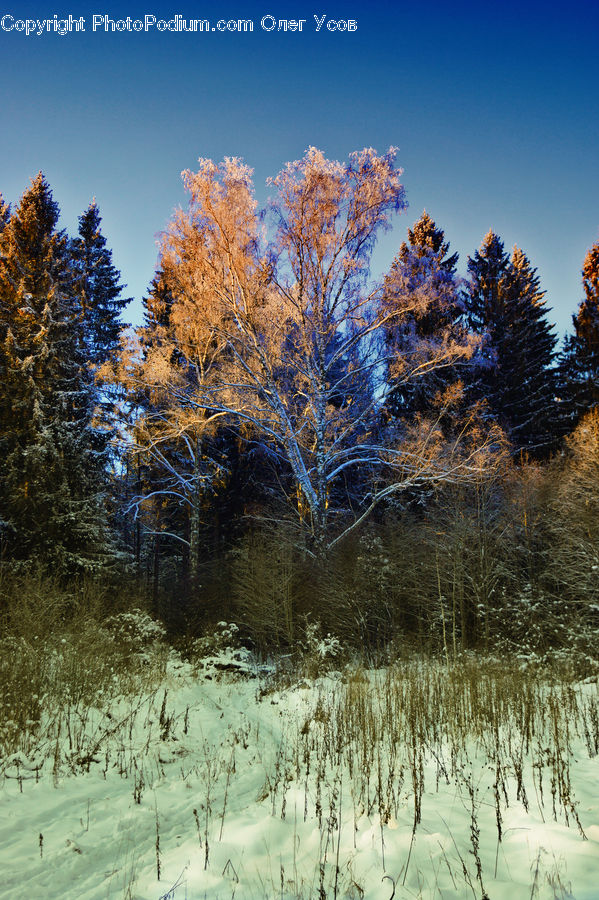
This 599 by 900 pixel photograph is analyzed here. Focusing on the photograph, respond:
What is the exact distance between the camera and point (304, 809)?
13.0 feet

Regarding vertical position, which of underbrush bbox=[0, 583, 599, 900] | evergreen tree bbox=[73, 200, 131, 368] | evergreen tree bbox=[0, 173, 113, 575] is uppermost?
evergreen tree bbox=[73, 200, 131, 368]

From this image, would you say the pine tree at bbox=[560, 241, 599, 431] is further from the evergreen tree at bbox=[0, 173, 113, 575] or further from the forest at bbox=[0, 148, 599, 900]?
the evergreen tree at bbox=[0, 173, 113, 575]

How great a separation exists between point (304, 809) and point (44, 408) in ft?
47.4

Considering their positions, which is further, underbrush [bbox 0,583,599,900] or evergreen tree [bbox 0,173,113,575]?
evergreen tree [bbox 0,173,113,575]

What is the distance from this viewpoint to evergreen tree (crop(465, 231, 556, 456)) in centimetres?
2261

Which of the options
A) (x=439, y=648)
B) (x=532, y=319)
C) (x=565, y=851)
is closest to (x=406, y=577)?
(x=439, y=648)

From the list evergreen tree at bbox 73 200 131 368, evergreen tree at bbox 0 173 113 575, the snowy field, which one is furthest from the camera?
evergreen tree at bbox 73 200 131 368

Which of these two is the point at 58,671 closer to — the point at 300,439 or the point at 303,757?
the point at 303,757

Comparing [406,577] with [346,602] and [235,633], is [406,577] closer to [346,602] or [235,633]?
[346,602]

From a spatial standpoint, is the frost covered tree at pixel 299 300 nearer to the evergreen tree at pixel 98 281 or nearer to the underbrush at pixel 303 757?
the underbrush at pixel 303 757

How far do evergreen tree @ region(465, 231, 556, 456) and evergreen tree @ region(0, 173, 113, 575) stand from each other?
15821 mm

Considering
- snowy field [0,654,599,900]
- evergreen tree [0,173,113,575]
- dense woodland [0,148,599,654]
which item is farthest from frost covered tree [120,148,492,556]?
snowy field [0,654,599,900]

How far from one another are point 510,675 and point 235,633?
668cm

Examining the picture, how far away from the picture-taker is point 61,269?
675 inches
